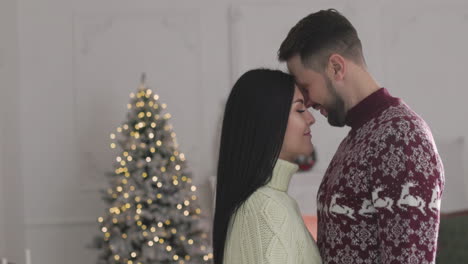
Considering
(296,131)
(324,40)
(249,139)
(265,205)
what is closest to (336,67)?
(324,40)

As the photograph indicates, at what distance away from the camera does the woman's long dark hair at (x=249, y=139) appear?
1825 mm

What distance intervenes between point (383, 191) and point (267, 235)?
301 millimetres

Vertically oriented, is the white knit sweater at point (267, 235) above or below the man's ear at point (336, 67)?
below

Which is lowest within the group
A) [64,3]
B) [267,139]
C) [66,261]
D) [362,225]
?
[66,261]

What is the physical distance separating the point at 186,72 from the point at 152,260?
161cm

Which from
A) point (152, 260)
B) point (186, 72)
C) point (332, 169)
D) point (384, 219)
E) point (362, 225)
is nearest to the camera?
point (384, 219)

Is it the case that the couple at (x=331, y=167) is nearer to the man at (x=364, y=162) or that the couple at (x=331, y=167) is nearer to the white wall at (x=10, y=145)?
the man at (x=364, y=162)

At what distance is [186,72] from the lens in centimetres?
584

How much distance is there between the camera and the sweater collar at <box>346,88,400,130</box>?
1.82 m

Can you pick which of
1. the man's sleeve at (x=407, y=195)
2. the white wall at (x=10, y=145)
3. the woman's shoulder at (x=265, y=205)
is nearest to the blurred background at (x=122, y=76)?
the white wall at (x=10, y=145)

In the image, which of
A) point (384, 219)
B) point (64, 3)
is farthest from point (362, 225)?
point (64, 3)

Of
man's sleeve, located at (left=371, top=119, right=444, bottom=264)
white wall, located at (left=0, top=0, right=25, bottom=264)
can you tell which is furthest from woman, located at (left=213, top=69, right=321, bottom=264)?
white wall, located at (left=0, top=0, right=25, bottom=264)

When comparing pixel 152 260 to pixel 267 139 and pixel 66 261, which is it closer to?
pixel 66 261

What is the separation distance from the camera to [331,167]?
1911 mm
